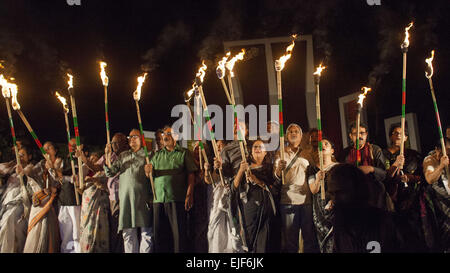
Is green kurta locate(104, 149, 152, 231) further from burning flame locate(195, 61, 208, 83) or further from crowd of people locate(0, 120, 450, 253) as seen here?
burning flame locate(195, 61, 208, 83)

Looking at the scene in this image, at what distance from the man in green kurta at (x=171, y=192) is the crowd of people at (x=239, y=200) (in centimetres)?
1

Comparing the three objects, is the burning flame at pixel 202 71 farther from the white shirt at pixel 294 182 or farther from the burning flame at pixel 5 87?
the burning flame at pixel 5 87

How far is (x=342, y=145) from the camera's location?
5.98 m

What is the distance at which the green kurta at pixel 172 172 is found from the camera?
579cm

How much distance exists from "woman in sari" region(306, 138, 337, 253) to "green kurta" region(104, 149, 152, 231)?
1976 millimetres

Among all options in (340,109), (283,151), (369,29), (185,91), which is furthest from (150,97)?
(369,29)

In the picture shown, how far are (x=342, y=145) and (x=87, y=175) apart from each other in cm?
325

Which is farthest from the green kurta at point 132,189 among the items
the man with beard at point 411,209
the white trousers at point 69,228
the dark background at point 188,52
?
the man with beard at point 411,209

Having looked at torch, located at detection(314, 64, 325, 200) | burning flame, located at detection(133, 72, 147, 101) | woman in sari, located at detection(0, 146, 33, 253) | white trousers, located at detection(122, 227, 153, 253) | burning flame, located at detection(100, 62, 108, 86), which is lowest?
white trousers, located at detection(122, 227, 153, 253)

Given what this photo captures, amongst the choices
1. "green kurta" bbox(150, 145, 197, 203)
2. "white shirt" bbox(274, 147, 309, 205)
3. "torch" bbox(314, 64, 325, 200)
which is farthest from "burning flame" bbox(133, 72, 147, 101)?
"torch" bbox(314, 64, 325, 200)

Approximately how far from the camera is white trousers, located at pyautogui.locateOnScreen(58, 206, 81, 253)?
609cm

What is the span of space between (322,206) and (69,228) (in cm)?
319

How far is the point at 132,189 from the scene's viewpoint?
5867 mm

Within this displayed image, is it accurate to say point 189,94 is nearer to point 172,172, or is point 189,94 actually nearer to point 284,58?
point 172,172
